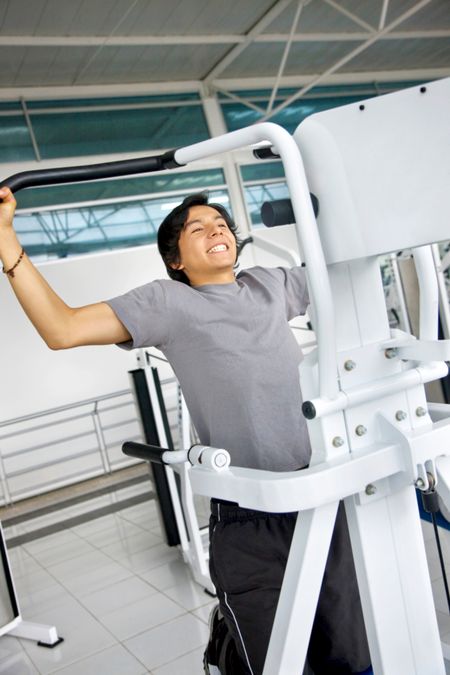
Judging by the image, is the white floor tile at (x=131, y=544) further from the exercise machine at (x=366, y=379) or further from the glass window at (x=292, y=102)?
the glass window at (x=292, y=102)

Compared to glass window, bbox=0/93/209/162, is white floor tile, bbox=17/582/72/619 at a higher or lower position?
lower

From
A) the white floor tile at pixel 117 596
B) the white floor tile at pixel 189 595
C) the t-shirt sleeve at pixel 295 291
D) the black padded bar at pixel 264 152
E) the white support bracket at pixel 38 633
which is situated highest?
the black padded bar at pixel 264 152

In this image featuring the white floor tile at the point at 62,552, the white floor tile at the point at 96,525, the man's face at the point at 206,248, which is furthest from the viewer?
the white floor tile at the point at 96,525

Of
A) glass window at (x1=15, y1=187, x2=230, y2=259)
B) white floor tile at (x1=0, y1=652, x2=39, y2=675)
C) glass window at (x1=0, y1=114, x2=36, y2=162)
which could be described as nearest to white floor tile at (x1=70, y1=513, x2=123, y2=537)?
white floor tile at (x1=0, y1=652, x2=39, y2=675)

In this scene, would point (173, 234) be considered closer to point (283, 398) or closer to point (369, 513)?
point (283, 398)

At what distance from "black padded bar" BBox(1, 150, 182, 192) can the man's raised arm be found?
50 millimetres

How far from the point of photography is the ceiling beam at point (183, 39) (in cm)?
597

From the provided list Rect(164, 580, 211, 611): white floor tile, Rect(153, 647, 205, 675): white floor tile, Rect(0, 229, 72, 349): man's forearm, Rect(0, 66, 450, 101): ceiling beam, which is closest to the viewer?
Rect(0, 229, 72, 349): man's forearm

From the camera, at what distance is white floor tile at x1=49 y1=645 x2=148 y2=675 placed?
2.67m

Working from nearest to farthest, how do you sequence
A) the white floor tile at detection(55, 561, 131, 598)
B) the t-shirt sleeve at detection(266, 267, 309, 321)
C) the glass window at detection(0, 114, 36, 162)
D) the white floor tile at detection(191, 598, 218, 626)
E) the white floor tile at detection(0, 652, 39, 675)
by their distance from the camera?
the t-shirt sleeve at detection(266, 267, 309, 321), the white floor tile at detection(0, 652, 39, 675), the white floor tile at detection(191, 598, 218, 626), the white floor tile at detection(55, 561, 131, 598), the glass window at detection(0, 114, 36, 162)

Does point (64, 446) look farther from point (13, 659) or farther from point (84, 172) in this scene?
point (84, 172)

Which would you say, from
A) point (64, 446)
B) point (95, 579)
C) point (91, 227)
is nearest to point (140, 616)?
point (95, 579)

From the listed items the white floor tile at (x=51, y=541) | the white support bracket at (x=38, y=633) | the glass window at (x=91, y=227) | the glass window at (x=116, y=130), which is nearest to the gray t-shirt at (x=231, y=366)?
the white support bracket at (x=38, y=633)

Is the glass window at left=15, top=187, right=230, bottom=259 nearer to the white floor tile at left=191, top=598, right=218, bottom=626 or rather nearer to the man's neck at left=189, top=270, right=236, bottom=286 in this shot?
the white floor tile at left=191, top=598, right=218, bottom=626
